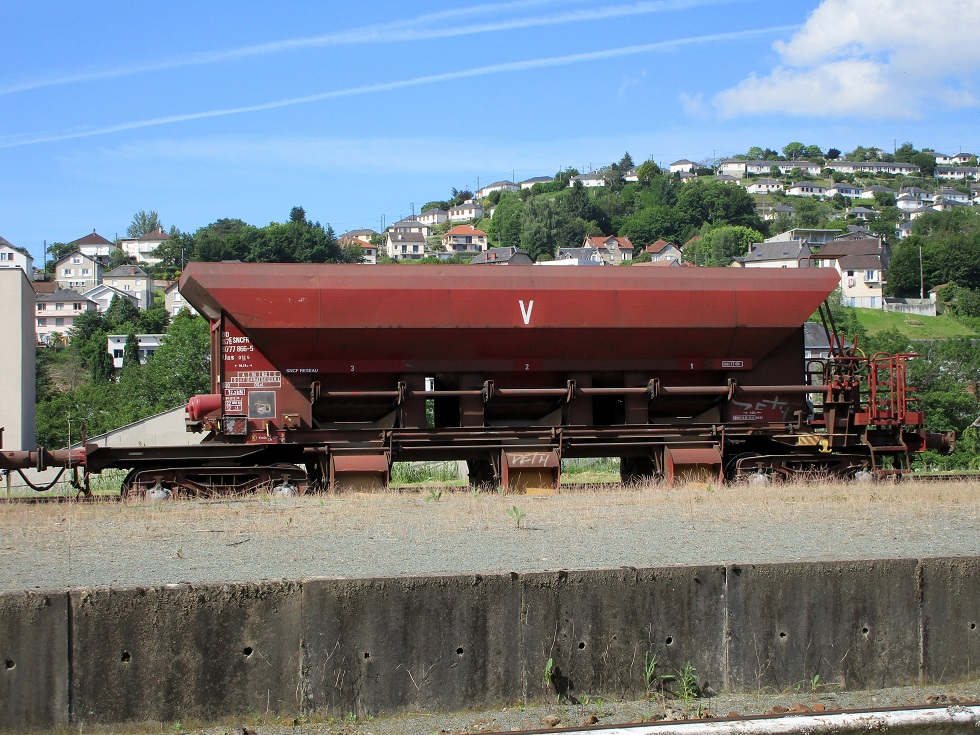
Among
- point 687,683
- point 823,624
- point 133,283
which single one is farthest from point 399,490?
point 133,283

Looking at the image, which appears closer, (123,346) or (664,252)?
(123,346)

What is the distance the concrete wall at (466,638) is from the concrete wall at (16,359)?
114ft

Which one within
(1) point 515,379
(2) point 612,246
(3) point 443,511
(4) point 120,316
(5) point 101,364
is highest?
(2) point 612,246

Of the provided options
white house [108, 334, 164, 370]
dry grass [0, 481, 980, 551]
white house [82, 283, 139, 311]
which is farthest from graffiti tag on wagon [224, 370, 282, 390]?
white house [82, 283, 139, 311]

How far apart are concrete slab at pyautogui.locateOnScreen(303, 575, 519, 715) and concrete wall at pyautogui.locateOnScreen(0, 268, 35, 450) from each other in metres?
35.3

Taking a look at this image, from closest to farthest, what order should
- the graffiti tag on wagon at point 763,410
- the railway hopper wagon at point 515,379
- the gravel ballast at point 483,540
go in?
the gravel ballast at point 483,540 < the railway hopper wagon at point 515,379 < the graffiti tag on wagon at point 763,410

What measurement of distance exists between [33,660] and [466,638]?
9.57ft

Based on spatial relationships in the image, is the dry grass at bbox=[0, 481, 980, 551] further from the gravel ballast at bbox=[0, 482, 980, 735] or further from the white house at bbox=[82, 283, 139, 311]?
the white house at bbox=[82, 283, 139, 311]

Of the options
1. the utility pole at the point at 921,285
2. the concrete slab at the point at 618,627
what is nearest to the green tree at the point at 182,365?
the concrete slab at the point at 618,627

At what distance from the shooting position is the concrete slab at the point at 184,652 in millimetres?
6559

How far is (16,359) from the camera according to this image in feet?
131

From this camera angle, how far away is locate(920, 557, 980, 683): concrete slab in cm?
766

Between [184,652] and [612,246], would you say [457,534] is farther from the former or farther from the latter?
[612,246]

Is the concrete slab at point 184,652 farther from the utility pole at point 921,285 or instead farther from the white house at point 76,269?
the white house at point 76,269
